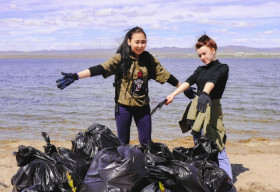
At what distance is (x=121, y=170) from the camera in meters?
3.29

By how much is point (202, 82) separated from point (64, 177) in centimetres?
174

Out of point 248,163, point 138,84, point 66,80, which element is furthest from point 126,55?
point 248,163

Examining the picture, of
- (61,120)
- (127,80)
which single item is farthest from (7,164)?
(61,120)

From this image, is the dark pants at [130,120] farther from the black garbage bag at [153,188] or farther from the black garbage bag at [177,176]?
the black garbage bag at [153,188]

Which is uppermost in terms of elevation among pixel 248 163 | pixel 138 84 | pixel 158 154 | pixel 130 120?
pixel 138 84

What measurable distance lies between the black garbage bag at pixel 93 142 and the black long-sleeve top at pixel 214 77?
111 centimetres

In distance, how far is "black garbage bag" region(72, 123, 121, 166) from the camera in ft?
14.1

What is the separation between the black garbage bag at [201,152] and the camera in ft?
13.5

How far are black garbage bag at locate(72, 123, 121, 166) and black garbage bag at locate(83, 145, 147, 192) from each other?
0.78 meters

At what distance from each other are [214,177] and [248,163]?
2242 mm

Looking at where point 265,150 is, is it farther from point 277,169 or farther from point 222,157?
point 222,157

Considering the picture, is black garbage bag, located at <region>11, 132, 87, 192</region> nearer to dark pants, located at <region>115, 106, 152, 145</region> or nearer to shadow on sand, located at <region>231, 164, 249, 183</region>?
dark pants, located at <region>115, 106, 152, 145</region>

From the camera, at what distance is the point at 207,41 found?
4125 mm

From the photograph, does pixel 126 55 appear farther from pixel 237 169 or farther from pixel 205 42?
pixel 237 169
